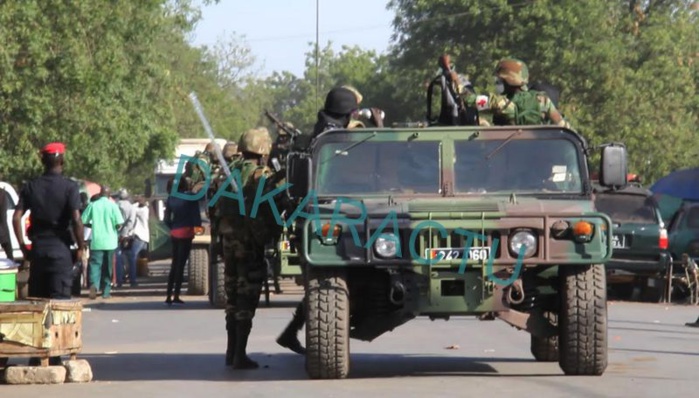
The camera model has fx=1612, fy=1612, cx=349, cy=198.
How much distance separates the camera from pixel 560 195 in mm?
12414

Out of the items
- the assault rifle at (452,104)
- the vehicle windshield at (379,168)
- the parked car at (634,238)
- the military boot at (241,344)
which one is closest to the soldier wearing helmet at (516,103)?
the assault rifle at (452,104)

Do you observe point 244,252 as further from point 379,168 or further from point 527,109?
point 527,109

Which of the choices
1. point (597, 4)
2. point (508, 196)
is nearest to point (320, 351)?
point (508, 196)

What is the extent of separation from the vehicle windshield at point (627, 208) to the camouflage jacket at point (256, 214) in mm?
11946

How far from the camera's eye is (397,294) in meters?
11.7

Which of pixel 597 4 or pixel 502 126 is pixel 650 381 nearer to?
pixel 502 126

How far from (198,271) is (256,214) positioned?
1117 cm

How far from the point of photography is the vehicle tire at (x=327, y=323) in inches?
Answer: 449

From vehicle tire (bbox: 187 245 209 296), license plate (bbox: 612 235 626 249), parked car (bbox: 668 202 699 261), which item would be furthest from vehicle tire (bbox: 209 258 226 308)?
parked car (bbox: 668 202 699 261)

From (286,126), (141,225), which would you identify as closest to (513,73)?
(286,126)

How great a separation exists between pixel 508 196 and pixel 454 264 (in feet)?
3.52

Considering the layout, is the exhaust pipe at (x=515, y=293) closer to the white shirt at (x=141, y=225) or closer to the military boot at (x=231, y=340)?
the military boot at (x=231, y=340)

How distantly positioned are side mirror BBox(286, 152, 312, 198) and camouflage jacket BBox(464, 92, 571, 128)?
1.63m

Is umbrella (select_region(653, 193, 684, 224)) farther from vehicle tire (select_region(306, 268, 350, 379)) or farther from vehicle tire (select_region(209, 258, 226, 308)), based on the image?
vehicle tire (select_region(306, 268, 350, 379))
